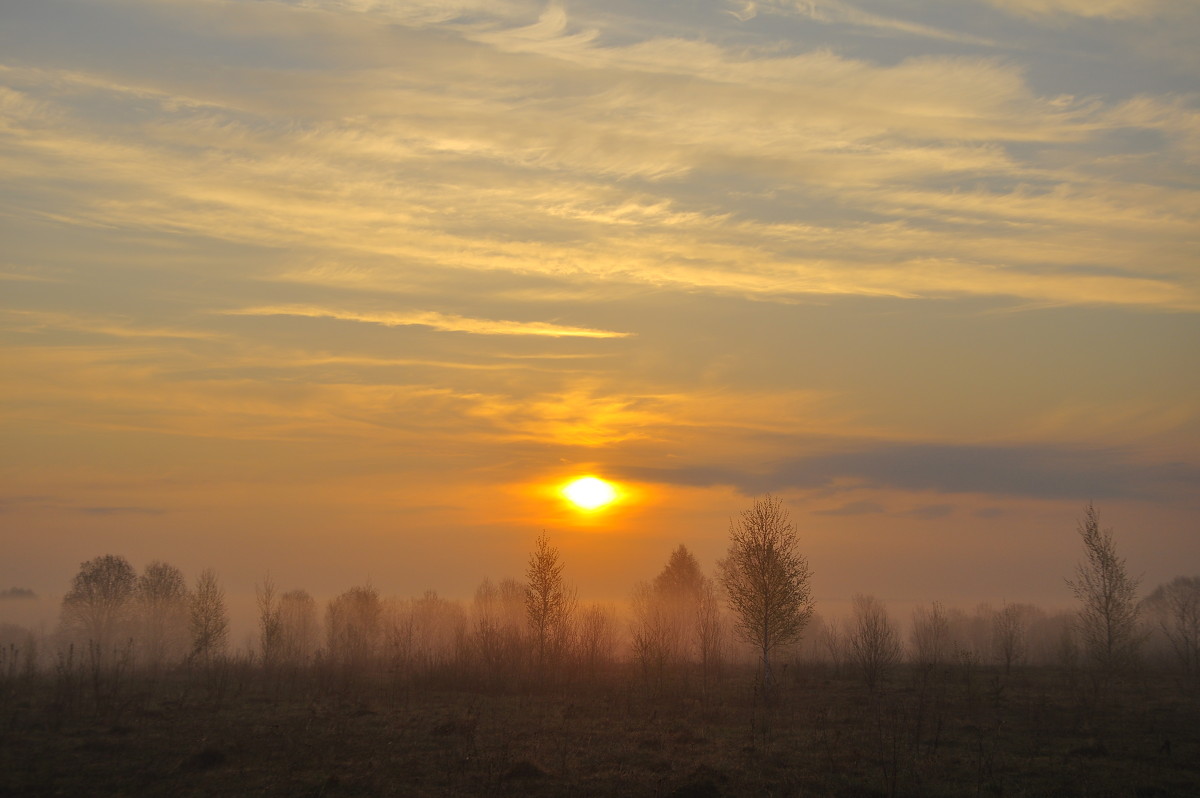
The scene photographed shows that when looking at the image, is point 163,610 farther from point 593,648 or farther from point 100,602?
point 593,648

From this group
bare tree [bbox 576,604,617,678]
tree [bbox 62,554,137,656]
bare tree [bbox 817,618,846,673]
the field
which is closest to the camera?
the field

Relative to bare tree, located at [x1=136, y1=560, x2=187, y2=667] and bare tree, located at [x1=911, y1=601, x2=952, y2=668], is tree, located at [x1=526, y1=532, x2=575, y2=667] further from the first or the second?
bare tree, located at [x1=136, y1=560, x2=187, y2=667]

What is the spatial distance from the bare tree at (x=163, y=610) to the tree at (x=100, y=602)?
204cm

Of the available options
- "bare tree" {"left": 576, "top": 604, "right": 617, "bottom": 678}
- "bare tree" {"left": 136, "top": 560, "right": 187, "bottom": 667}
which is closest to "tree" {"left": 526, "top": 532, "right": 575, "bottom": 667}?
"bare tree" {"left": 576, "top": 604, "right": 617, "bottom": 678}

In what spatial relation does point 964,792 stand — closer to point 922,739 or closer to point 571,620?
point 922,739

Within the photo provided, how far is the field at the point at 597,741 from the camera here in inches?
716

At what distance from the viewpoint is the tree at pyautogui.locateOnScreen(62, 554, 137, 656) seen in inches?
3260

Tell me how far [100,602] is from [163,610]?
697cm

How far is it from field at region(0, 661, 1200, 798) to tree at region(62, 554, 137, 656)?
180ft

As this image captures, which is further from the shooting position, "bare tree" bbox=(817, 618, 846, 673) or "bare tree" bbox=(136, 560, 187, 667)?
"bare tree" bbox=(136, 560, 187, 667)

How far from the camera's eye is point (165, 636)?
88.1 metres

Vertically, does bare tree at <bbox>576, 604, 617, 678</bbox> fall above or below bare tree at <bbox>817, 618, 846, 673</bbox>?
above

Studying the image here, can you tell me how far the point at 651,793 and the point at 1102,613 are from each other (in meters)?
39.1

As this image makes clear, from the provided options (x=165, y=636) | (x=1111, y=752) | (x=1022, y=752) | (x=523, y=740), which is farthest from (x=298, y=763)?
(x=165, y=636)
